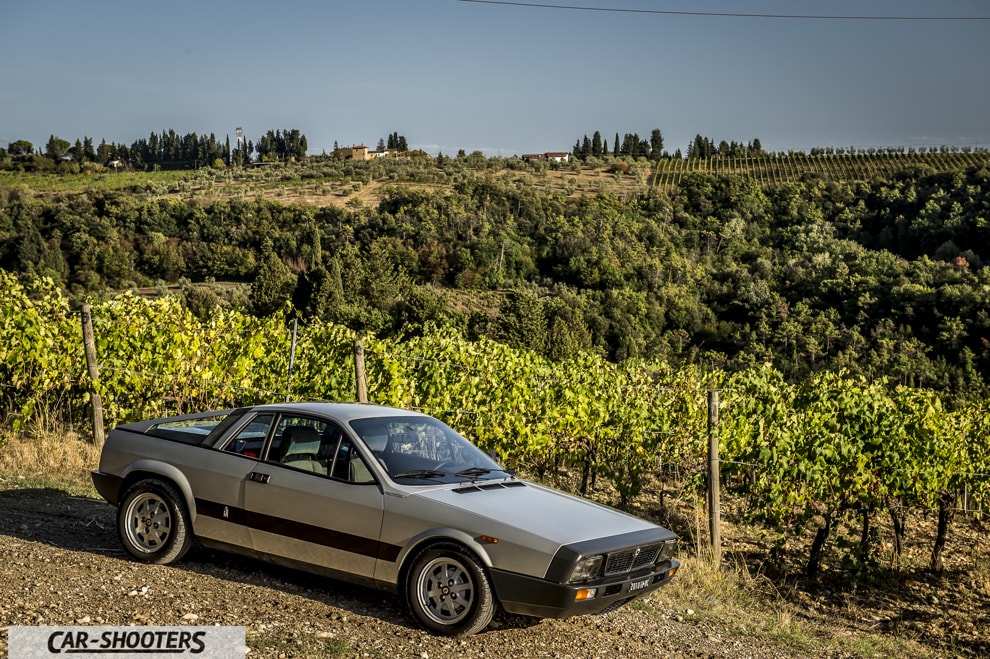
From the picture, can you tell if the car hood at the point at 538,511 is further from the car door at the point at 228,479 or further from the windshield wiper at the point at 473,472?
the car door at the point at 228,479

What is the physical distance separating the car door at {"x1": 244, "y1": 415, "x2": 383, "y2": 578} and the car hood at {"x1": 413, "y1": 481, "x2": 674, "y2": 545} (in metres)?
0.41

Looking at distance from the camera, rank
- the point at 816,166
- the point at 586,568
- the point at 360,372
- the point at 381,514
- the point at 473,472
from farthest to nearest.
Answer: the point at 816,166, the point at 360,372, the point at 473,472, the point at 381,514, the point at 586,568

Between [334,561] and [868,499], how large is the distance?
5870 millimetres

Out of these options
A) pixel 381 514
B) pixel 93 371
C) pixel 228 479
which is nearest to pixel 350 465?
pixel 381 514

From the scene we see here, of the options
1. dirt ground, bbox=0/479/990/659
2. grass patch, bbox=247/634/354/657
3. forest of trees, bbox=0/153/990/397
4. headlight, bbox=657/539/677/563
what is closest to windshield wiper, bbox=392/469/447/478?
dirt ground, bbox=0/479/990/659

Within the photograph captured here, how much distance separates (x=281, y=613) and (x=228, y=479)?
3.64ft

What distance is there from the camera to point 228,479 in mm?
5703

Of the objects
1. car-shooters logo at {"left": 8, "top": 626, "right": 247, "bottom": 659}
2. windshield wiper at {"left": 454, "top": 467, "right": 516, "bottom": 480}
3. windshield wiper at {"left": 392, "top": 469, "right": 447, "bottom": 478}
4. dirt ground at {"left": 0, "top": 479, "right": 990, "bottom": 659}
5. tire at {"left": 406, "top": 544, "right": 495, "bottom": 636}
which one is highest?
windshield wiper at {"left": 392, "top": 469, "right": 447, "bottom": 478}

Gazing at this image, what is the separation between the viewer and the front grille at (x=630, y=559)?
4848 mm

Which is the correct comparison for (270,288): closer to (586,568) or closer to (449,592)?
(449,592)

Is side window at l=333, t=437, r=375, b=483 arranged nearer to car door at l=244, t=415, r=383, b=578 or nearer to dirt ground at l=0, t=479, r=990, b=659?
car door at l=244, t=415, r=383, b=578

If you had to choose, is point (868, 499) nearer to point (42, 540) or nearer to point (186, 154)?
point (42, 540)

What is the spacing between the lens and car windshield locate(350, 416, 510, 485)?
17.6ft

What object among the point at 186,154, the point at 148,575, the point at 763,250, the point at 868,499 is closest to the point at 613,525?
the point at 148,575
